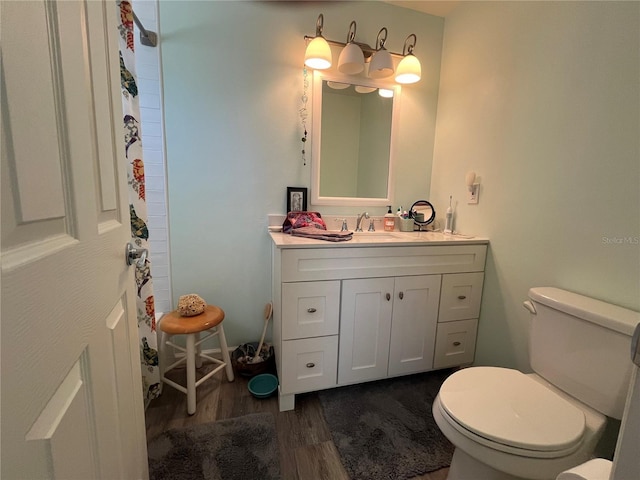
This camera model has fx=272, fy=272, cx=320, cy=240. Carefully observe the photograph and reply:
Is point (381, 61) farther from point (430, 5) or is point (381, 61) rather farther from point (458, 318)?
point (458, 318)

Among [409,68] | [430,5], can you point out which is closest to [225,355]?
[409,68]

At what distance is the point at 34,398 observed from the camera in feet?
1.08

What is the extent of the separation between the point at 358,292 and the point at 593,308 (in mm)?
917

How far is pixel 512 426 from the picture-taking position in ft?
2.81

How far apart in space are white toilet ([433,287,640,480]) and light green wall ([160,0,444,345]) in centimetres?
129

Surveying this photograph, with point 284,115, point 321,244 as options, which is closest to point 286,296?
point 321,244

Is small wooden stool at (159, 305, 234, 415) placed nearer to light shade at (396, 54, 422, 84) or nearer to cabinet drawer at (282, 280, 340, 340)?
cabinet drawer at (282, 280, 340, 340)

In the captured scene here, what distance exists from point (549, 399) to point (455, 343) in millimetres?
708

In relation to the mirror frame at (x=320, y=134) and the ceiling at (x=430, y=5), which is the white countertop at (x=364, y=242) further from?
the ceiling at (x=430, y=5)

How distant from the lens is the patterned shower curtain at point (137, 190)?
119 cm

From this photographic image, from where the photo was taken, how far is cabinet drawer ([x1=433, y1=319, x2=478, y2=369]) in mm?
1650

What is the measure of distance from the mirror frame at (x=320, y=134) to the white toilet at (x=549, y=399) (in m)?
1.14

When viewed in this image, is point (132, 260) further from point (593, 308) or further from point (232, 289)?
point (593, 308)

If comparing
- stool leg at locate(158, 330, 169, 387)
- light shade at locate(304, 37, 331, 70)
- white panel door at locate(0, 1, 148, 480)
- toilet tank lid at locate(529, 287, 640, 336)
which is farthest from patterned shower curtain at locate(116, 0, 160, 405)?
toilet tank lid at locate(529, 287, 640, 336)
